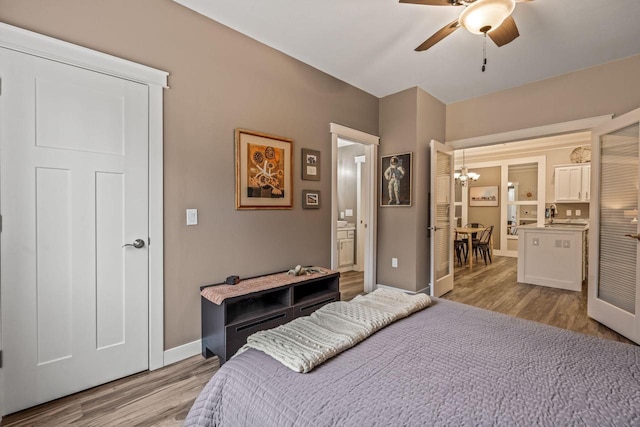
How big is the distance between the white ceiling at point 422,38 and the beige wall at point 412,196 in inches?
14.0

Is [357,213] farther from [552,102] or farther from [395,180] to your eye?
[552,102]

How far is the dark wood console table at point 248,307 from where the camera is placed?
2117mm

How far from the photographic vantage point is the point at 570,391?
0.91 metres

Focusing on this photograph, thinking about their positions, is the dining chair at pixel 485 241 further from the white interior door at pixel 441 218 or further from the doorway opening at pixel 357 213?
the doorway opening at pixel 357 213

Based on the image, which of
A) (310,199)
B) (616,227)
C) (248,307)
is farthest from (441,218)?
(248,307)

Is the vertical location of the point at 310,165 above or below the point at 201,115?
below

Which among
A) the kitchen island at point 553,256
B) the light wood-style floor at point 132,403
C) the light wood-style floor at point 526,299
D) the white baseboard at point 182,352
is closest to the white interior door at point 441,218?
the light wood-style floor at point 526,299

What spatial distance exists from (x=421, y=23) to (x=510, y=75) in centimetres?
164

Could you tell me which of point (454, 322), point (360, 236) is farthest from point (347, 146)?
point (454, 322)

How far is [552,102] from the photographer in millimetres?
3426

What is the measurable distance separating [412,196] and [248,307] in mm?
2442

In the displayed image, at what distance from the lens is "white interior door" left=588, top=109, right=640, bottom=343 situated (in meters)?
2.66

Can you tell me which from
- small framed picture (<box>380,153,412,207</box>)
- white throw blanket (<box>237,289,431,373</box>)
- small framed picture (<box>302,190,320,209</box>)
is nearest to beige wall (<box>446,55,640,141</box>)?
small framed picture (<box>380,153,412,207</box>)

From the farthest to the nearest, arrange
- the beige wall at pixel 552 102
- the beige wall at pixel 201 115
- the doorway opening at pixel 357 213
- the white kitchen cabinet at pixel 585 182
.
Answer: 1. the white kitchen cabinet at pixel 585 182
2. the doorway opening at pixel 357 213
3. the beige wall at pixel 552 102
4. the beige wall at pixel 201 115
